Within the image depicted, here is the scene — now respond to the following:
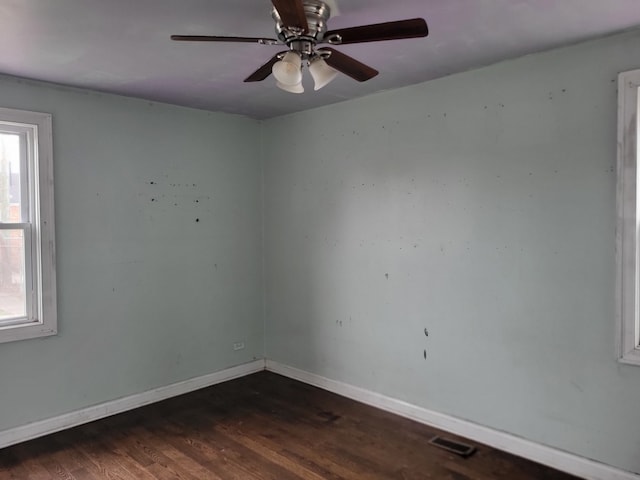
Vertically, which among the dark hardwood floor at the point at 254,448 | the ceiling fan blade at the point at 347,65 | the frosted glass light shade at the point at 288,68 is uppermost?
the ceiling fan blade at the point at 347,65

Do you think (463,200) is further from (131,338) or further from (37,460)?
(37,460)

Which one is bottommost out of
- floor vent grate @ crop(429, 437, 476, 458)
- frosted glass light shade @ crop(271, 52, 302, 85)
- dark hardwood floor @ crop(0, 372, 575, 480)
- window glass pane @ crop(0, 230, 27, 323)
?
dark hardwood floor @ crop(0, 372, 575, 480)

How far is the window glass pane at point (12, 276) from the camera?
10.9 ft

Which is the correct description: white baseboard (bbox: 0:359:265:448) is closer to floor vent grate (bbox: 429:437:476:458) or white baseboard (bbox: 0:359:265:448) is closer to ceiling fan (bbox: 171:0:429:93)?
floor vent grate (bbox: 429:437:476:458)

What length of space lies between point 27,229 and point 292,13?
2.67m

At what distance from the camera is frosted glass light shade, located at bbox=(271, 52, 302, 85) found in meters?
2.07

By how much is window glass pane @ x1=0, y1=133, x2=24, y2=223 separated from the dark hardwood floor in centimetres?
160

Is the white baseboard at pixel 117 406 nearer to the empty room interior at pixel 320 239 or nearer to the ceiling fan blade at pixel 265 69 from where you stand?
the empty room interior at pixel 320 239

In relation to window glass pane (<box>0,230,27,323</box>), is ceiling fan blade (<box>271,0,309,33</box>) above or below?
above

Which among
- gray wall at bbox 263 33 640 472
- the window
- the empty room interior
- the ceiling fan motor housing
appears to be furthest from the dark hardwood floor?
the ceiling fan motor housing

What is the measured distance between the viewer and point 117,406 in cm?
379

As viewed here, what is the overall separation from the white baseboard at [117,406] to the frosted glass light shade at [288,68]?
9.76ft

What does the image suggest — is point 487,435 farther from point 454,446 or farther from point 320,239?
point 320,239

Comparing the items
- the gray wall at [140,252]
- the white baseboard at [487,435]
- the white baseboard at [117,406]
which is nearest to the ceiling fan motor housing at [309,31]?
the gray wall at [140,252]
